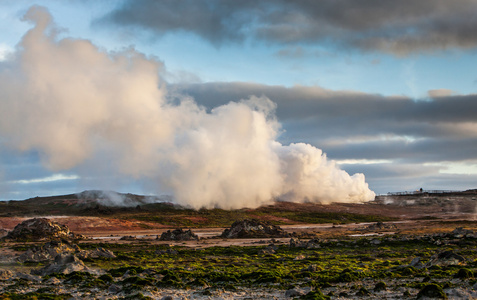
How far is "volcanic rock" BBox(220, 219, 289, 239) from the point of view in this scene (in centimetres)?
8288

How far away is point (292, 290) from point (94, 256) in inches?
1093

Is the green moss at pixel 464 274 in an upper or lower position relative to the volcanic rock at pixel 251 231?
upper

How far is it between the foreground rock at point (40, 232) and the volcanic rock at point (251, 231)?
26.7 metres

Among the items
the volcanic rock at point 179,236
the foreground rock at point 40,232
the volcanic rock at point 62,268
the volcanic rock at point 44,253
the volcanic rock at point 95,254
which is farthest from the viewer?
the volcanic rock at point 179,236

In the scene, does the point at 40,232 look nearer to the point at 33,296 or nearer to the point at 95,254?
the point at 95,254

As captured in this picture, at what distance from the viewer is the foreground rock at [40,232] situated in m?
76.1

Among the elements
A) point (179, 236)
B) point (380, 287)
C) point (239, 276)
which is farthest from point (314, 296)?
point (179, 236)

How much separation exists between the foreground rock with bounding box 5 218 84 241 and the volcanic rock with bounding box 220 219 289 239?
26.7 meters

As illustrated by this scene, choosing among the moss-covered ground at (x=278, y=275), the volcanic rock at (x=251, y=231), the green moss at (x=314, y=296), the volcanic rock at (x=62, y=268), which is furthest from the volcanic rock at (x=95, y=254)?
the volcanic rock at (x=251, y=231)

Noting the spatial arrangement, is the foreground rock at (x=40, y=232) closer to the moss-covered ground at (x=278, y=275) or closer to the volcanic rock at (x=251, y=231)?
the volcanic rock at (x=251, y=231)

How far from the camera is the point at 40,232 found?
77438mm

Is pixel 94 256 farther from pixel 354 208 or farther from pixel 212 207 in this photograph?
pixel 354 208

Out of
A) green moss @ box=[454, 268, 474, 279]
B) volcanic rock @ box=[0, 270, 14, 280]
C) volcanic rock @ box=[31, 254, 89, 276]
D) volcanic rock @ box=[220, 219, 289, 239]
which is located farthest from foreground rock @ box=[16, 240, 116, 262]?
volcanic rock @ box=[220, 219, 289, 239]

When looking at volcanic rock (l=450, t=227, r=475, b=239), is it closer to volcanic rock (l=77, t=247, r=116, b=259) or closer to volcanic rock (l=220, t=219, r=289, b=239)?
volcanic rock (l=220, t=219, r=289, b=239)
